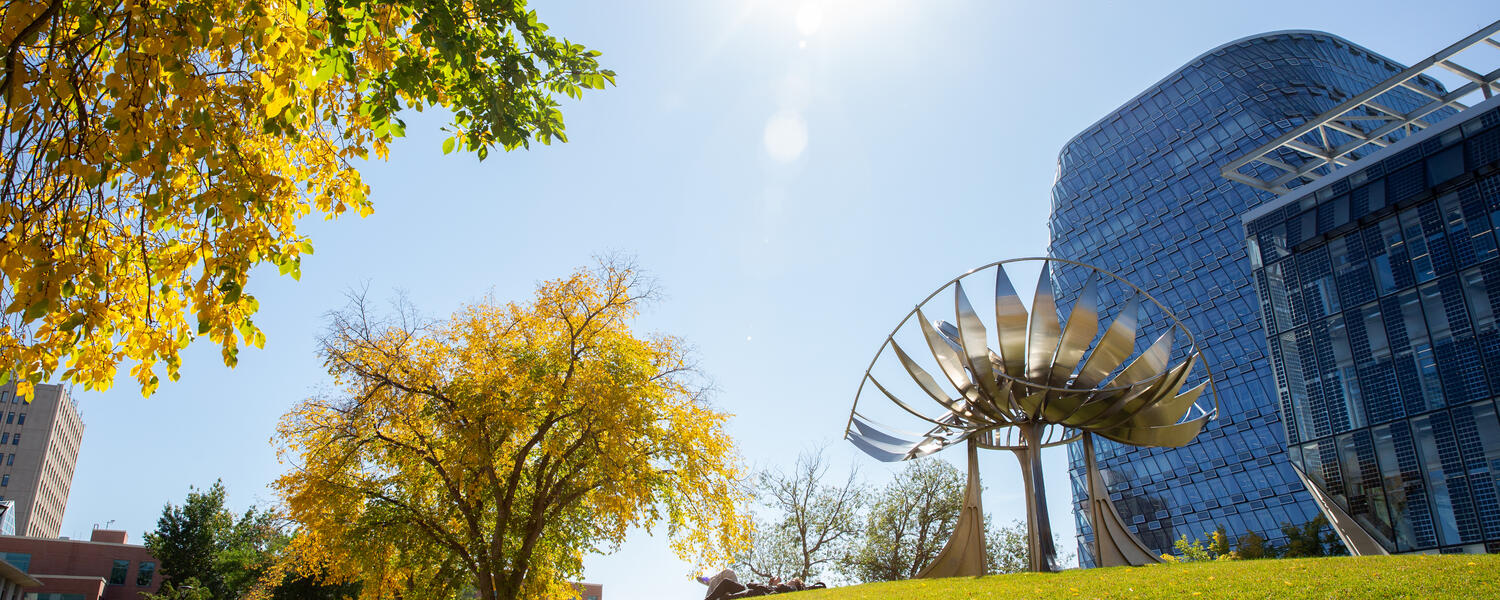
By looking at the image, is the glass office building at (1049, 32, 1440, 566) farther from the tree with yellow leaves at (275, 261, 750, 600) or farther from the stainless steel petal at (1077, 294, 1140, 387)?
the tree with yellow leaves at (275, 261, 750, 600)

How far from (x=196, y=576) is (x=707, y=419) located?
129ft

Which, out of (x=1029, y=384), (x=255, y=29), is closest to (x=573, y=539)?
(x=1029, y=384)

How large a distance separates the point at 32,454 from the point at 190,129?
11724cm

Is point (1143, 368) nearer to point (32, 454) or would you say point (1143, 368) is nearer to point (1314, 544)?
point (1314, 544)

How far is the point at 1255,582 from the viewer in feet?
38.8

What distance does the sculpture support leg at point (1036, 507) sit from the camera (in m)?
17.9

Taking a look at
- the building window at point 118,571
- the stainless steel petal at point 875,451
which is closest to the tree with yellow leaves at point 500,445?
the stainless steel petal at point 875,451

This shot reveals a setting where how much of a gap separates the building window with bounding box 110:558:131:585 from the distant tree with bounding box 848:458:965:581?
55.5m

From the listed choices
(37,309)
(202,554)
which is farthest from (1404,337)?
(202,554)

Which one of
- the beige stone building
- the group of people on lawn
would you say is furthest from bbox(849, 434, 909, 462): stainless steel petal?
the beige stone building

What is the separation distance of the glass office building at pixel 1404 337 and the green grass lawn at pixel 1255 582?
13.4 m

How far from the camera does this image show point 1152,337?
6347 centimetres

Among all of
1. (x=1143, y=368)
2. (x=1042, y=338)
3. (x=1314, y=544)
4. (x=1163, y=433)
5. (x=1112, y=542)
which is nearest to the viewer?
(x=1112, y=542)

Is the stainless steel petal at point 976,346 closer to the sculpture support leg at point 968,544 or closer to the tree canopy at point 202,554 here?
the sculpture support leg at point 968,544
